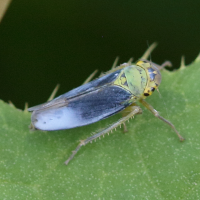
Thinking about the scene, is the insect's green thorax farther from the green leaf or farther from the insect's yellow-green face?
the green leaf

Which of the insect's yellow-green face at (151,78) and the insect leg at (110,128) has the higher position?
the insect's yellow-green face at (151,78)

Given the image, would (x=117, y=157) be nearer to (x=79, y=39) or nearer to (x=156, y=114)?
(x=156, y=114)

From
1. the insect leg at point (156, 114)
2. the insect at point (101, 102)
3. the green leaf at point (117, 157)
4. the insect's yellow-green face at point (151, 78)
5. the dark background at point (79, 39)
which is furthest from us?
the dark background at point (79, 39)

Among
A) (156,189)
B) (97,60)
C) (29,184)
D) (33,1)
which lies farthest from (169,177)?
(33,1)

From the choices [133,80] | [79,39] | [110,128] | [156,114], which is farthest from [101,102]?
[79,39]

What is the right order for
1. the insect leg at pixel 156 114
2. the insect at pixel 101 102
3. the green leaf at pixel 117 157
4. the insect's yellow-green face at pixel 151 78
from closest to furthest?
the green leaf at pixel 117 157 < the insect leg at pixel 156 114 < the insect at pixel 101 102 < the insect's yellow-green face at pixel 151 78

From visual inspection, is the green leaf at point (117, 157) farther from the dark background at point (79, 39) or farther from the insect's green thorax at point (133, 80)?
the dark background at point (79, 39)

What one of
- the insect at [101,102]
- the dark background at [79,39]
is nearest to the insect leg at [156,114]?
the insect at [101,102]

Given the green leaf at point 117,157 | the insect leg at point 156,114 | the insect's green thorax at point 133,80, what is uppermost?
the insect's green thorax at point 133,80
